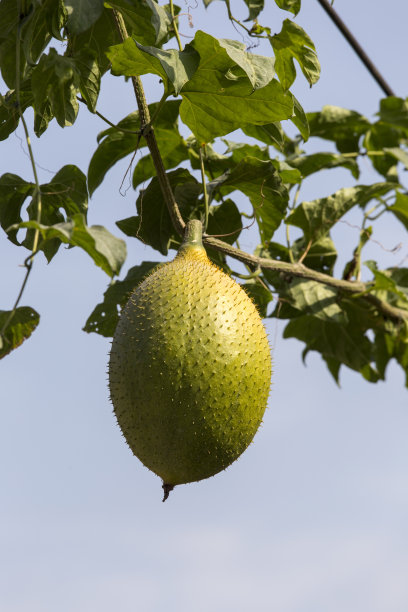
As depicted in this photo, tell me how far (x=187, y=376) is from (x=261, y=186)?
104 centimetres

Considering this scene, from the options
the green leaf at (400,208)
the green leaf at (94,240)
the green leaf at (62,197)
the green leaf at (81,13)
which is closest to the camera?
the green leaf at (94,240)

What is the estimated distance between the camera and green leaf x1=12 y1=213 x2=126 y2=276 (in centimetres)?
147

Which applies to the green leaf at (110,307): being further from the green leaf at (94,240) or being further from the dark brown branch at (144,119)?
the green leaf at (94,240)

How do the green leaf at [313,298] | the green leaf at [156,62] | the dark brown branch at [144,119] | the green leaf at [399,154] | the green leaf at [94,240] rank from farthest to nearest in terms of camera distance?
the green leaf at [399,154]
the green leaf at [313,298]
the dark brown branch at [144,119]
the green leaf at [156,62]
the green leaf at [94,240]

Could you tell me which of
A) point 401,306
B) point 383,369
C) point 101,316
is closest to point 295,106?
point 101,316

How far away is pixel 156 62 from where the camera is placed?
193 cm

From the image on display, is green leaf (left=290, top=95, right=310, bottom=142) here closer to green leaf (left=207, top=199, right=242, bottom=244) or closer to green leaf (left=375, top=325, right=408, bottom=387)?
green leaf (left=207, top=199, right=242, bottom=244)

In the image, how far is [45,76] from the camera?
2.03m

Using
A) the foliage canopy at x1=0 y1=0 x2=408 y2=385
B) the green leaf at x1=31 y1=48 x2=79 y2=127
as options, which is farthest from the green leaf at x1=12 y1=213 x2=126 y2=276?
the green leaf at x1=31 y1=48 x2=79 y2=127

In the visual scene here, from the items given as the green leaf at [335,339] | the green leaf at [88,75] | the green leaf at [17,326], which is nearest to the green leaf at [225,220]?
the green leaf at [88,75]

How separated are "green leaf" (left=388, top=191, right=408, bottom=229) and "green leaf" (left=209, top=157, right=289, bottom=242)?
950 mm

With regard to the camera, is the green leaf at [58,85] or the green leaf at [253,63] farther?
the green leaf at [58,85]

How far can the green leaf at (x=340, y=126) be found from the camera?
390 centimetres

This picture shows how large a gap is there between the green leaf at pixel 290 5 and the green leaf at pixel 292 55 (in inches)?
3.3
